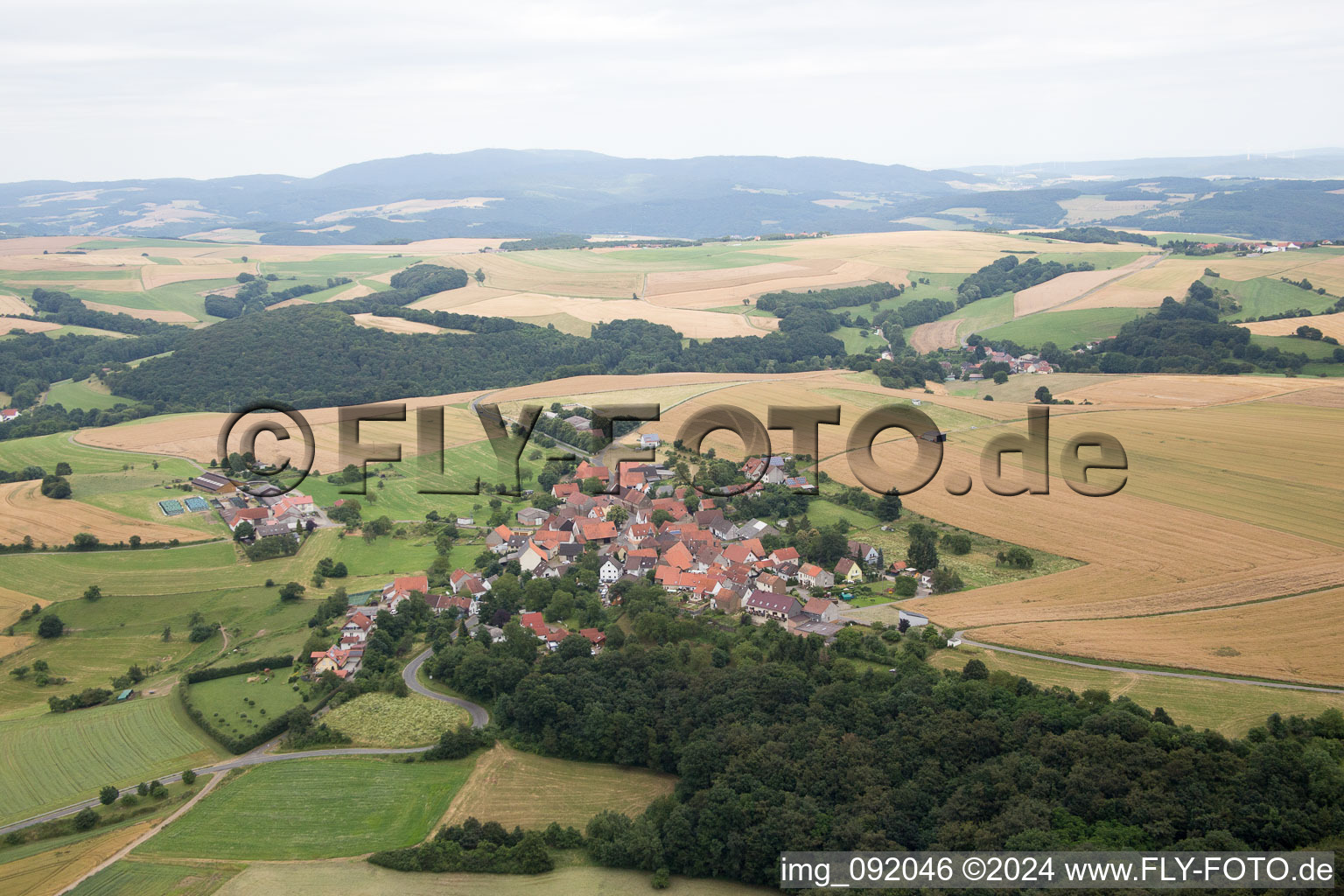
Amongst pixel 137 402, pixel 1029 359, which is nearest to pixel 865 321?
pixel 1029 359

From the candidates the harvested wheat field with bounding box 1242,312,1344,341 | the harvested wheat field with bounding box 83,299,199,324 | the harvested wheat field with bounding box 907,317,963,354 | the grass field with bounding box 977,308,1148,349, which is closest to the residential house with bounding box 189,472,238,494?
the harvested wheat field with bounding box 907,317,963,354

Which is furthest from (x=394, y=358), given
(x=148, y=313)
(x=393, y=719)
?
(x=393, y=719)

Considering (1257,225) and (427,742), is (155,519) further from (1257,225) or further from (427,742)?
(1257,225)

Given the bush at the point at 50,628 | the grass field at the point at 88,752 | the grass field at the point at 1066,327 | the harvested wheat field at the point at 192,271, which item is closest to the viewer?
the grass field at the point at 88,752

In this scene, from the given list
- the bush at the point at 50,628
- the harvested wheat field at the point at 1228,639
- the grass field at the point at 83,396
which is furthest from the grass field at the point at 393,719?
the grass field at the point at 83,396

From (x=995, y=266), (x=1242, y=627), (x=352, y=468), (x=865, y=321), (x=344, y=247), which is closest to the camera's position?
(x=1242, y=627)

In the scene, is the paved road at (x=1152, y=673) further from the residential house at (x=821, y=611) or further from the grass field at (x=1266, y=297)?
the grass field at (x=1266, y=297)
